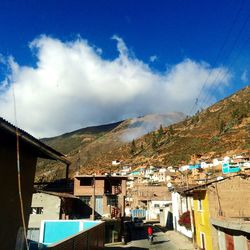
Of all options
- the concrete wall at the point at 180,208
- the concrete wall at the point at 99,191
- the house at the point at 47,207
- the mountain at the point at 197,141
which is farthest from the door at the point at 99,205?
the mountain at the point at 197,141

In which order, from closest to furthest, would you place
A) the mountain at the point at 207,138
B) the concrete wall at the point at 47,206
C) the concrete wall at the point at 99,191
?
the concrete wall at the point at 47,206 < the concrete wall at the point at 99,191 < the mountain at the point at 207,138

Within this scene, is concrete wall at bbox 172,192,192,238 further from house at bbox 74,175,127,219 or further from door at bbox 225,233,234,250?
door at bbox 225,233,234,250

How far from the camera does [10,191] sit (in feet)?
28.1

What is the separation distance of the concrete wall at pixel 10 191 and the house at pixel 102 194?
3206cm

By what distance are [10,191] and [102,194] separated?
35.2 metres

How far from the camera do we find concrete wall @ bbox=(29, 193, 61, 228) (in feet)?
116

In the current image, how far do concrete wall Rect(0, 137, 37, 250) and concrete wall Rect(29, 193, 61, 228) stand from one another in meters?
27.3

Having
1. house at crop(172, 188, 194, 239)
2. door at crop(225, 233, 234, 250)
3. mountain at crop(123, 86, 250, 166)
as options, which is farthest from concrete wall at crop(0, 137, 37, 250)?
mountain at crop(123, 86, 250, 166)

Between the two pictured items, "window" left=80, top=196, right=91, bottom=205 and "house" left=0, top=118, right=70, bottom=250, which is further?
"window" left=80, top=196, right=91, bottom=205

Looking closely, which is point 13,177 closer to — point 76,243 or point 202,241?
point 76,243

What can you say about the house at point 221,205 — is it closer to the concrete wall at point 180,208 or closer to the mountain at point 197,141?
the concrete wall at point 180,208

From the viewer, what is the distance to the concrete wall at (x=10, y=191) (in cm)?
812

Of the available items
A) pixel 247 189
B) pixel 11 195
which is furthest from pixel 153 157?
pixel 11 195

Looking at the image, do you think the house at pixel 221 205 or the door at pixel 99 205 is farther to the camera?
the door at pixel 99 205
